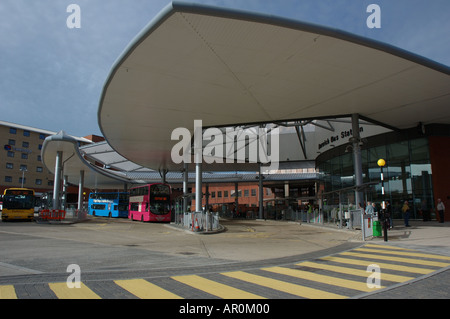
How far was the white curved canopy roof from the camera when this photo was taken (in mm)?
11097

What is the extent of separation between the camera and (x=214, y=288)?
20.3 feet

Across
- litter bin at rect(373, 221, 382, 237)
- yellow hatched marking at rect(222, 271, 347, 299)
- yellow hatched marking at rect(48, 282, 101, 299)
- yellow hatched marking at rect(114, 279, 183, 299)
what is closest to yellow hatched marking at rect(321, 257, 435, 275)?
yellow hatched marking at rect(222, 271, 347, 299)

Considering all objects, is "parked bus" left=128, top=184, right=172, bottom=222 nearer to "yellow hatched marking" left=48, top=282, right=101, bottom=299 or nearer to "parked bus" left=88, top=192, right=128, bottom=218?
"parked bus" left=88, top=192, right=128, bottom=218

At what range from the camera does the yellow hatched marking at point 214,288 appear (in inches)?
221

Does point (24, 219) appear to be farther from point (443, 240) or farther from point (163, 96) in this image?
point (443, 240)

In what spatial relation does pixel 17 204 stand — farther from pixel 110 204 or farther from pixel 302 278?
pixel 302 278

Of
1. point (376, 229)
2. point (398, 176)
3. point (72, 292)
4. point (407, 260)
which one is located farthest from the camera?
point (398, 176)

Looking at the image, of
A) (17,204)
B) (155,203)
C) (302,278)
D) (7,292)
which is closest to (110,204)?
(17,204)

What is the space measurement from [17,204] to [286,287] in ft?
104

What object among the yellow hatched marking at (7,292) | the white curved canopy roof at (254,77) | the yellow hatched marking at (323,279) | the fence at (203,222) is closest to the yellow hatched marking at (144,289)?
the yellow hatched marking at (7,292)

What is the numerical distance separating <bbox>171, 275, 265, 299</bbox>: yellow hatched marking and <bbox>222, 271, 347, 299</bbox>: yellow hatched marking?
69 cm

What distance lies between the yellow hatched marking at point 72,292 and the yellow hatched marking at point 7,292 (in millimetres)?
609

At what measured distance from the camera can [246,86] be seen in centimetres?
1594

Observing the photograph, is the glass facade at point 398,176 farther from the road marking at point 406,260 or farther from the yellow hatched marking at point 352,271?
the yellow hatched marking at point 352,271
